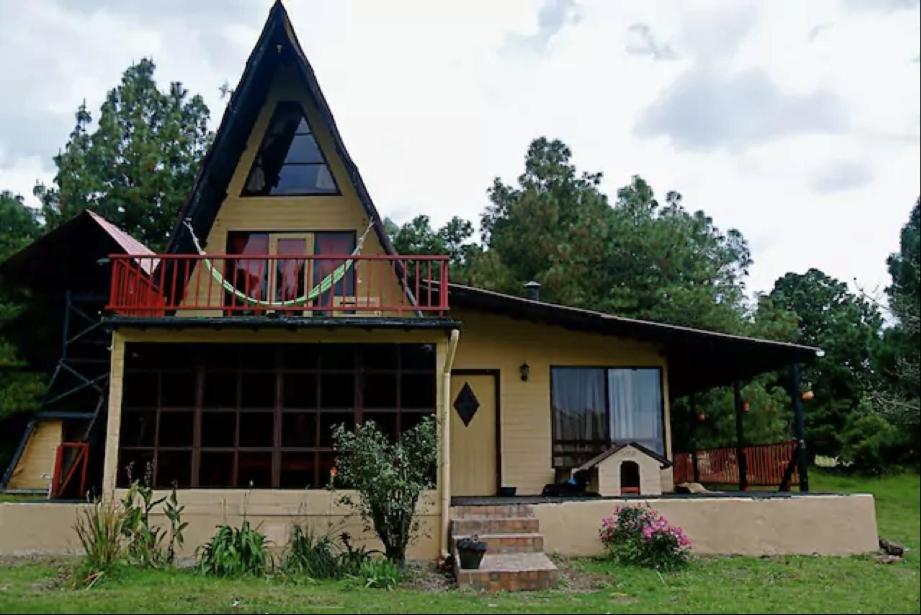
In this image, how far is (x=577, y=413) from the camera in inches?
491

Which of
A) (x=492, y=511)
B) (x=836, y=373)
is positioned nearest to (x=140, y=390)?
(x=492, y=511)

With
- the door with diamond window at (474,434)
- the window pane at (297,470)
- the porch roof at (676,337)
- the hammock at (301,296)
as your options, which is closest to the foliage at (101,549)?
the window pane at (297,470)

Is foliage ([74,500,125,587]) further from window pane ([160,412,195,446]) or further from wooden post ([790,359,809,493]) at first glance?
wooden post ([790,359,809,493])

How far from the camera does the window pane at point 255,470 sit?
984cm

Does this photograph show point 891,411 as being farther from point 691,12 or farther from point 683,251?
point 683,251

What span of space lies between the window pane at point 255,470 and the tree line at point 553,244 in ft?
33.7

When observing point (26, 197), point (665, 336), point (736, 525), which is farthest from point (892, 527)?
point (26, 197)

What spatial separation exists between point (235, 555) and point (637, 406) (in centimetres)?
707

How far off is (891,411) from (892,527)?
374cm

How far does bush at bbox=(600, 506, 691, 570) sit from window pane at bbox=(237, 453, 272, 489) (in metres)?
4.43

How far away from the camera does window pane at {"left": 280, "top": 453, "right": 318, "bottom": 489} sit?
989cm

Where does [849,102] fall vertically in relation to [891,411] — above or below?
above

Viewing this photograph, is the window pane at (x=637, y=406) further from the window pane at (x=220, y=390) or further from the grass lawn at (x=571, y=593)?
the window pane at (x=220, y=390)

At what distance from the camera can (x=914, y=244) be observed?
7.08 metres
